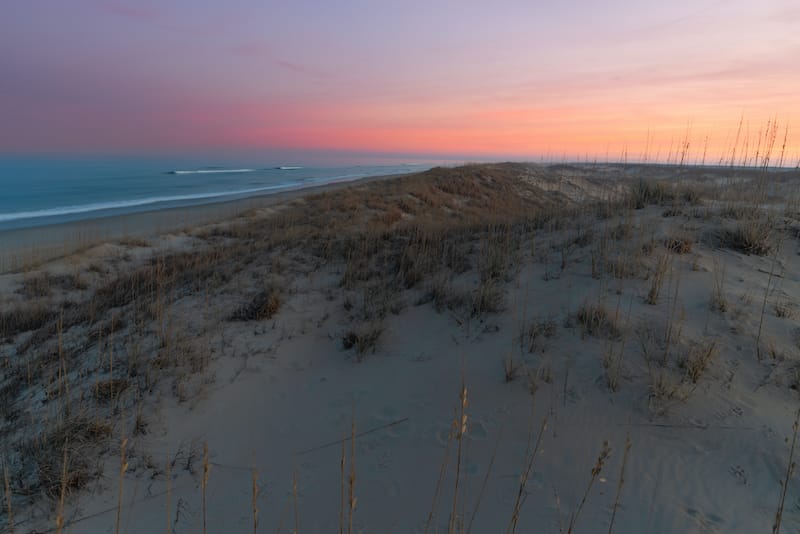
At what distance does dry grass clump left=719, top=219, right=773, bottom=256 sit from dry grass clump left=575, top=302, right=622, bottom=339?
9.61 feet

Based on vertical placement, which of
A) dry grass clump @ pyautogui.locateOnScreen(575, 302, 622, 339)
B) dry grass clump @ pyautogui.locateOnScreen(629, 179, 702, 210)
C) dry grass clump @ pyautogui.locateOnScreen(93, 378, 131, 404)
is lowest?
dry grass clump @ pyautogui.locateOnScreen(93, 378, 131, 404)

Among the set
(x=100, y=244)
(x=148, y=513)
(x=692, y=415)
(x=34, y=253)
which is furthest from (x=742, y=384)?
(x=34, y=253)

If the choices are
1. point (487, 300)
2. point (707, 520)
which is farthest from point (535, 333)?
point (707, 520)

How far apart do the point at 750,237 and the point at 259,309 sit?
Answer: 6682 millimetres

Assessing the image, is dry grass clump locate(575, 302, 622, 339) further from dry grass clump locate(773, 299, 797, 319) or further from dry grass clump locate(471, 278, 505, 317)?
dry grass clump locate(773, 299, 797, 319)

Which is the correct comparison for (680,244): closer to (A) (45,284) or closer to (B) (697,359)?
(B) (697,359)

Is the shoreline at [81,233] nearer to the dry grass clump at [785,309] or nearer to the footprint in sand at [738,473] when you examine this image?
the footprint in sand at [738,473]

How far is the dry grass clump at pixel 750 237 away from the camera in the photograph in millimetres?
5367

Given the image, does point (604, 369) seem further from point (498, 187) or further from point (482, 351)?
point (498, 187)

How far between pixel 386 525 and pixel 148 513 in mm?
1698

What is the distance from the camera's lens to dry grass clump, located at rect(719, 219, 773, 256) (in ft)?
17.6

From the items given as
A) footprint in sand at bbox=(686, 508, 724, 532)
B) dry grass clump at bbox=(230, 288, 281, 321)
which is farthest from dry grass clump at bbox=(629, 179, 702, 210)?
dry grass clump at bbox=(230, 288, 281, 321)

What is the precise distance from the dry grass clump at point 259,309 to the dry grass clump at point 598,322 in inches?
150

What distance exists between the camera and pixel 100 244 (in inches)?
434
